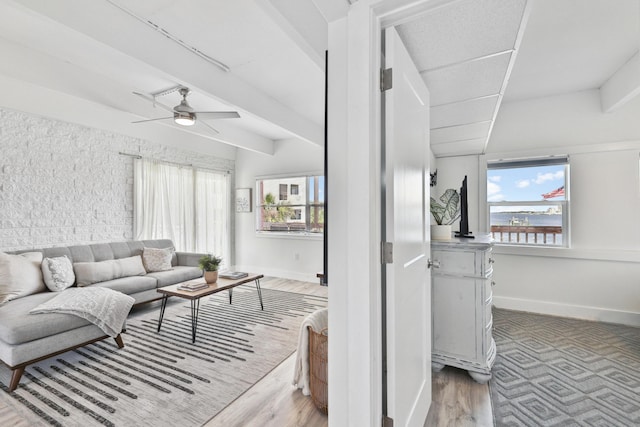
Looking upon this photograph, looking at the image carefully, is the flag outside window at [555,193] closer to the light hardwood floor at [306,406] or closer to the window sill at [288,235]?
the light hardwood floor at [306,406]

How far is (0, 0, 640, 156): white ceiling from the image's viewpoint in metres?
1.45

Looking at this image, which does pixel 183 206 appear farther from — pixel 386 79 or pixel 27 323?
pixel 386 79

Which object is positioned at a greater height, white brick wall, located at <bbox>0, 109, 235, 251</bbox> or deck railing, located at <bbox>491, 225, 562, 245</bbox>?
white brick wall, located at <bbox>0, 109, 235, 251</bbox>

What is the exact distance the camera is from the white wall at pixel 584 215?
3111 millimetres

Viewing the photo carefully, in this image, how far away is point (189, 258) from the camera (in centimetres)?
444

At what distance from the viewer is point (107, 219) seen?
3.94 metres

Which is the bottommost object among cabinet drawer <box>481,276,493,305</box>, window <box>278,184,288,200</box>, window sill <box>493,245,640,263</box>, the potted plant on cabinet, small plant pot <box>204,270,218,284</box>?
small plant pot <box>204,270,218,284</box>

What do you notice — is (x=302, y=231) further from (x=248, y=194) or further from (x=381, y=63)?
(x=381, y=63)

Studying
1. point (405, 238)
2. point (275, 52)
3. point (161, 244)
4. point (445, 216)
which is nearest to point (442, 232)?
point (445, 216)

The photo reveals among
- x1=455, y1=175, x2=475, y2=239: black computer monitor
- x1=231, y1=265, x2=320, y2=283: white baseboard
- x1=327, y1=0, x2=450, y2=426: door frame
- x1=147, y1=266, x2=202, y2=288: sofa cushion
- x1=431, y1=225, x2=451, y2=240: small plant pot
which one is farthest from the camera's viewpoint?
x1=231, y1=265, x2=320, y2=283: white baseboard

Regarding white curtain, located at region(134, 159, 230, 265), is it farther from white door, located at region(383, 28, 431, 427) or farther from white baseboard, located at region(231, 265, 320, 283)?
white door, located at region(383, 28, 431, 427)

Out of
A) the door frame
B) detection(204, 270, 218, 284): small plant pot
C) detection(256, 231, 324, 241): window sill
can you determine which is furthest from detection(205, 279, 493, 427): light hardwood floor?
detection(256, 231, 324, 241): window sill

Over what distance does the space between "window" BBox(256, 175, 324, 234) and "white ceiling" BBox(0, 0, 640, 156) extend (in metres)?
1.82

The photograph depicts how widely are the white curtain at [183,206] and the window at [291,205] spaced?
2.44 feet
